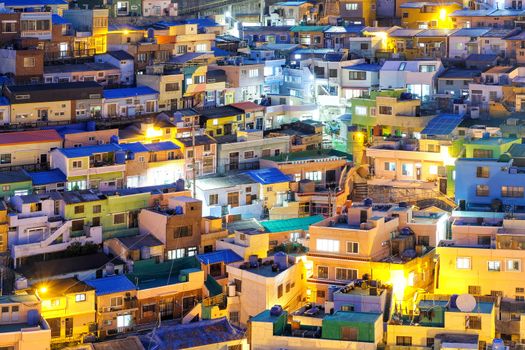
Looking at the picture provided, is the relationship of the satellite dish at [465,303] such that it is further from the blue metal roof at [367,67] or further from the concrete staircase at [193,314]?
the blue metal roof at [367,67]

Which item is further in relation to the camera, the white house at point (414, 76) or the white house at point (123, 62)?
the white house at point (414, 76)

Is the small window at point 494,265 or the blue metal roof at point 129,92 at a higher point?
the blue metal roof at point 129,92

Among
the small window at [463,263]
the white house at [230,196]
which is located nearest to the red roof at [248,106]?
the white house at [230,196]

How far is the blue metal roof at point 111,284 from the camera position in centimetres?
3052

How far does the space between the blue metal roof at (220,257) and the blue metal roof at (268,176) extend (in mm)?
4437

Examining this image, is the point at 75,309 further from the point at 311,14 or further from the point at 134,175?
the point at 311,14

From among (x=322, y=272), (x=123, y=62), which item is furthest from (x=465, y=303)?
(x=123, y=62)

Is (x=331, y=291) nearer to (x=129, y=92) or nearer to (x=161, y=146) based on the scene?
(x=161, y=146)

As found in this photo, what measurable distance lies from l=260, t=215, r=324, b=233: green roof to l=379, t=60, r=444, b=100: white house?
903 centimetres

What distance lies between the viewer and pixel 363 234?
30.0 metres

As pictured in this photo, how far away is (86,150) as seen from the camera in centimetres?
3569

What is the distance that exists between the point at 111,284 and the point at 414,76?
15090 mm

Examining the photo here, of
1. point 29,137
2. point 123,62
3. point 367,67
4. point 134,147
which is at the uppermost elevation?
point 123,62

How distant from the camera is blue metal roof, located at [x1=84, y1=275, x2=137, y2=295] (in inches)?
1201
